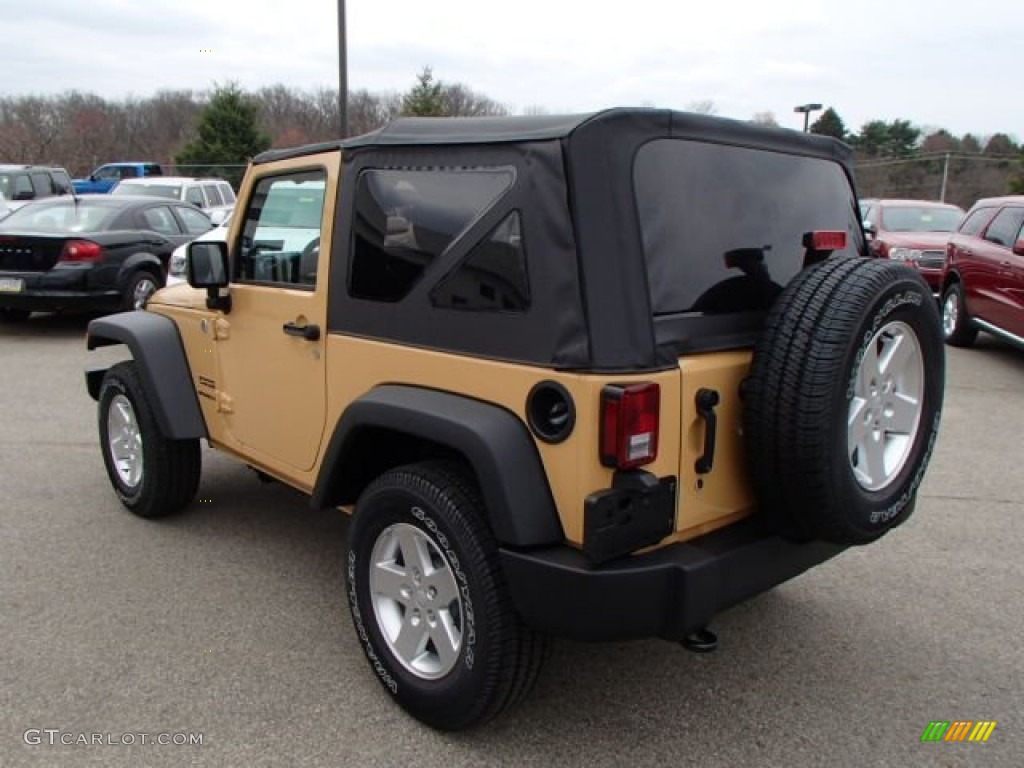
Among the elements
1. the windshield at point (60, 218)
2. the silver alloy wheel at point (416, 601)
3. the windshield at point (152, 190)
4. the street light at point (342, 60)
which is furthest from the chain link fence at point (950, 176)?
the silver alloy wheel at point (416, 601)

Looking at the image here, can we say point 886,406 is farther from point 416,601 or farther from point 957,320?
point 957,320

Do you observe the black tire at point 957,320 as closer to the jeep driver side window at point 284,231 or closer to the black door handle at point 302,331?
the jeep driver side window at point 284,231

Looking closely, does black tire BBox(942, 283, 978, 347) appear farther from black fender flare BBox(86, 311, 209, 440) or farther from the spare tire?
black fender flare BBox(86, 311, 209, 440)

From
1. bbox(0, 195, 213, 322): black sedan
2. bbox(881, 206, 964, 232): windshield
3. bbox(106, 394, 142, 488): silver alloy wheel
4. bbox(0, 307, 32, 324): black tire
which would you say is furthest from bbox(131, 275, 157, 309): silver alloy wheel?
bbox(881, 206, 964, 232): windshield

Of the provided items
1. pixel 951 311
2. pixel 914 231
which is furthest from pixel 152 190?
pixel 951 311

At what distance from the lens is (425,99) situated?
27.4m

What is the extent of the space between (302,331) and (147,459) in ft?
5.08

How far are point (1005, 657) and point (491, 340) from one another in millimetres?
2343

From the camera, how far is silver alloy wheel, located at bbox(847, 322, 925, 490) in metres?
2.59

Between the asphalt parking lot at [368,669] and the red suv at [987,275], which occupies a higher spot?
the red suv at [987,275]

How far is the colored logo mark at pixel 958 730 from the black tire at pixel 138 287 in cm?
914

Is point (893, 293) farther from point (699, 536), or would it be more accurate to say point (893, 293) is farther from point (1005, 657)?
point (1005, 657)

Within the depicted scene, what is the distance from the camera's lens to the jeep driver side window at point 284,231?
10.6 feet

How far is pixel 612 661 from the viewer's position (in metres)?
3.15
